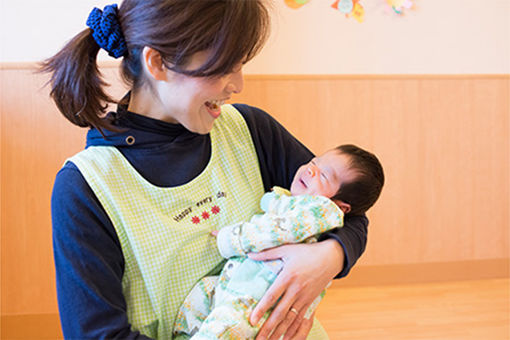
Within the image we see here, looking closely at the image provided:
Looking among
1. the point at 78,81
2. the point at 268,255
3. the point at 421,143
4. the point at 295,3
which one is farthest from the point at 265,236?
the point at 421,143

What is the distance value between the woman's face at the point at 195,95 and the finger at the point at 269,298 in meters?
0.40

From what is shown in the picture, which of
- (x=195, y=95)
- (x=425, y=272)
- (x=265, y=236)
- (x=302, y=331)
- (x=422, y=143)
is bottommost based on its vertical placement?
(x=425, y=272)

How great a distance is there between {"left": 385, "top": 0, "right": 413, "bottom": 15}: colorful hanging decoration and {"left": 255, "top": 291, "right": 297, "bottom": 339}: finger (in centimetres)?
255

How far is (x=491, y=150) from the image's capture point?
3406 mm

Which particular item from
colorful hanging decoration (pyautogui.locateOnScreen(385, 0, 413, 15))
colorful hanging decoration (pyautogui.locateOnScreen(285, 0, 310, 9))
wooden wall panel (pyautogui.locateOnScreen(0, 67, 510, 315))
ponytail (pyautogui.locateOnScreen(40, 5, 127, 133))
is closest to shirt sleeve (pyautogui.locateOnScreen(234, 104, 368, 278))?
ponytail (pyautogui.locateOnScreen(40, 5, 127, 133))

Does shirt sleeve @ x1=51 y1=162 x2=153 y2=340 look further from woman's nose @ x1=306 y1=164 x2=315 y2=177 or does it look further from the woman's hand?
woman's nose @ x1=306 y1=164 x2=315 y2=177

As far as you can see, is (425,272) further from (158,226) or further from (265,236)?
(158,226)

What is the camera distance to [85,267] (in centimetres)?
102

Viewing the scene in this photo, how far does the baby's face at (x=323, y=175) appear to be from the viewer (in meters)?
1.39

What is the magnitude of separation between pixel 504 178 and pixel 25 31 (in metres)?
3.14

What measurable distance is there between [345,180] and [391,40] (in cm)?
208

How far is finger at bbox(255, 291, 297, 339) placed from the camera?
44.8 inches

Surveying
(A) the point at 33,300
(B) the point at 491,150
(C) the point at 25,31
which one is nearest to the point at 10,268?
(A) the point at 33,300

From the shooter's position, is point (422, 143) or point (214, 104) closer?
point (214, 104)
